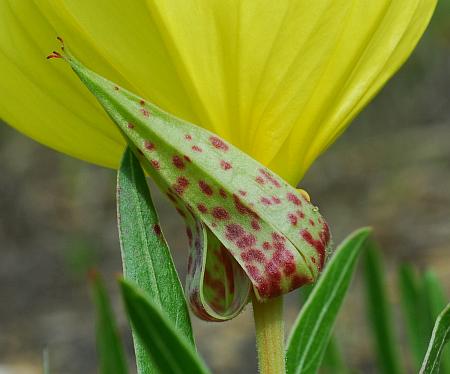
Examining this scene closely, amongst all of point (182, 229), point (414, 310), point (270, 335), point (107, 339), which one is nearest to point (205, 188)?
point (270, 335)

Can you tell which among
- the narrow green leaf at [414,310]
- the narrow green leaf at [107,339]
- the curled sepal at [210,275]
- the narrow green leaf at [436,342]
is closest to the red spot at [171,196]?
the curled sepal at [210,275]

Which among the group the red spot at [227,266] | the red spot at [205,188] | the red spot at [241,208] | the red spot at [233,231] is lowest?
the red spot at [227,266]

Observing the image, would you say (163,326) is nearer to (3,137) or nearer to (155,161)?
(155,161)

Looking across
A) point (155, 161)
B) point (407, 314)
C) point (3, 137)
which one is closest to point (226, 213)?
point (155, 161)

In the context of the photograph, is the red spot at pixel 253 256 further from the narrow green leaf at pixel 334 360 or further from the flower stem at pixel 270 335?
the narrow green leaf at pixel 334 360

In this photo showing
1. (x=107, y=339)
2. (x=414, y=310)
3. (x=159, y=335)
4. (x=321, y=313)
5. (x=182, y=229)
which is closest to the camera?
(x=159, y=335)

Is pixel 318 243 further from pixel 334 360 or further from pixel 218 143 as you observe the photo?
pixel 334 360

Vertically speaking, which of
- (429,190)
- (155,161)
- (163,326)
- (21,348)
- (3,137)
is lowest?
(163,326)

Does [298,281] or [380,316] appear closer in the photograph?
[298,281]
